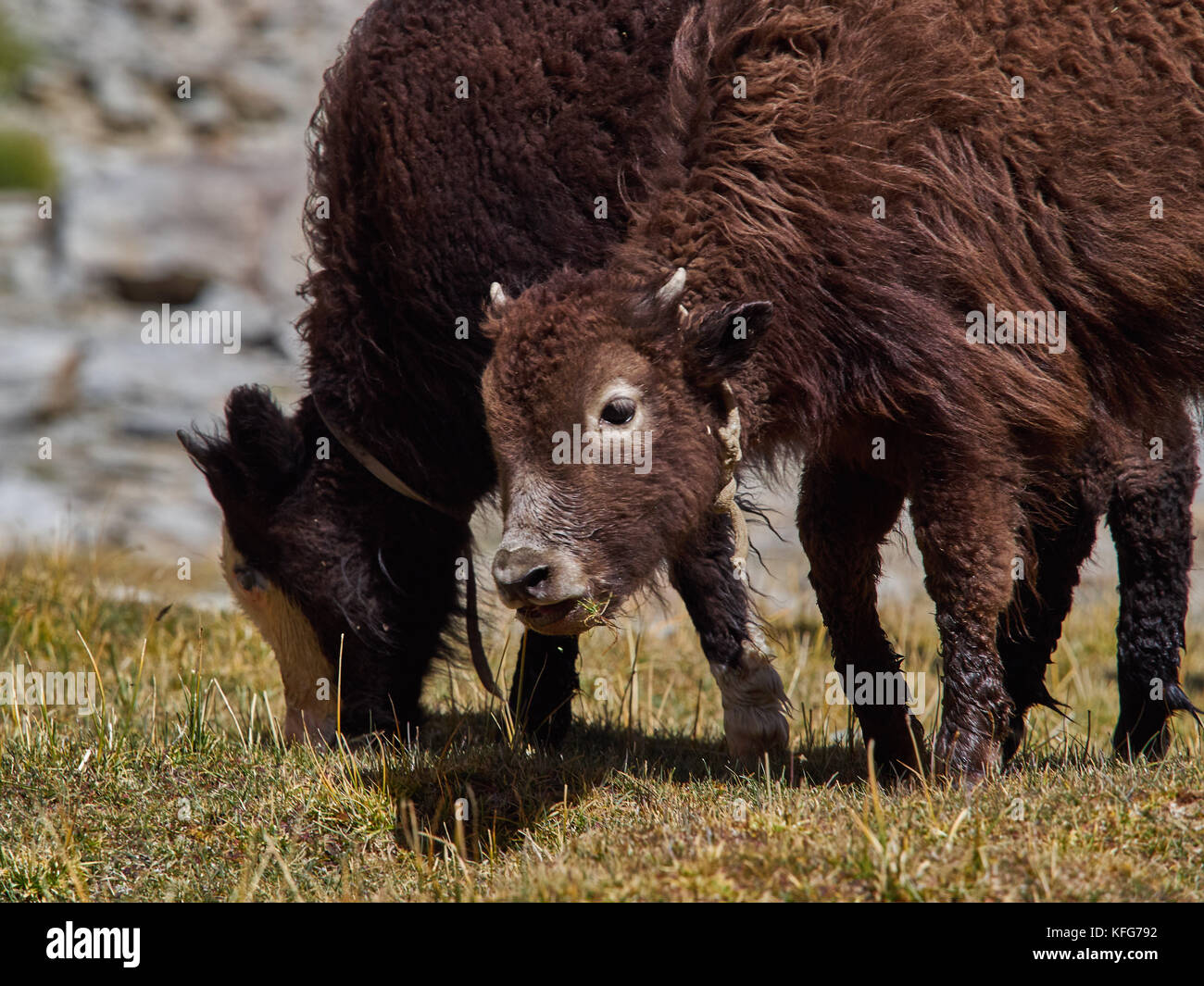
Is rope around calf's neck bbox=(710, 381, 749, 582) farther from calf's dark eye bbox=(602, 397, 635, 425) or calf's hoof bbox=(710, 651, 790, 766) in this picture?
calf's hoof bbox=(710, 651, 790, 766)

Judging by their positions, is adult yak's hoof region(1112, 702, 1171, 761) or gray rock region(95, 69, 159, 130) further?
gray rock region(95, 69, 159, 130)

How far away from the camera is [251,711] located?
244 inches

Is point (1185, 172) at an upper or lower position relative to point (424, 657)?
upper

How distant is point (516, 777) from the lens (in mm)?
5262

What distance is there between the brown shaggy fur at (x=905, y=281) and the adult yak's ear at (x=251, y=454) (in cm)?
194

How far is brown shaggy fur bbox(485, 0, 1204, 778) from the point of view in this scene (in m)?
4.47

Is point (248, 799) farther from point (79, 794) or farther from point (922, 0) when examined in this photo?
point (922, 0)

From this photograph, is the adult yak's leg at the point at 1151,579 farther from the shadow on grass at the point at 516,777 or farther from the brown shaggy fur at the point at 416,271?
the brown shaggy fur at the point at 416,271

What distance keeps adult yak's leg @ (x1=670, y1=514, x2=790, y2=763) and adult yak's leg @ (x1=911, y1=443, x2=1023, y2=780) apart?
1.30m

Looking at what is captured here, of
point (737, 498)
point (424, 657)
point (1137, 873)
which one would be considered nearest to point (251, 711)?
point (424, 657)

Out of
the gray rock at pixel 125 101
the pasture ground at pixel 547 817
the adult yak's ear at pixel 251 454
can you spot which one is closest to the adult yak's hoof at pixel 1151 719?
the pasture ground at pixel 547 817

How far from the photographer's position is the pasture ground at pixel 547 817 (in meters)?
3.86

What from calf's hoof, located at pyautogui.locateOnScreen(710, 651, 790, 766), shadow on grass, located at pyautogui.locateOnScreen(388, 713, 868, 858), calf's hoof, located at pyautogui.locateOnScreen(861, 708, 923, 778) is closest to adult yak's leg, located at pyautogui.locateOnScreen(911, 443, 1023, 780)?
shadow on grass, located at pyautogui.locateOnScreen(388, 713, 868, 858)

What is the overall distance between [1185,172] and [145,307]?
17337mm
